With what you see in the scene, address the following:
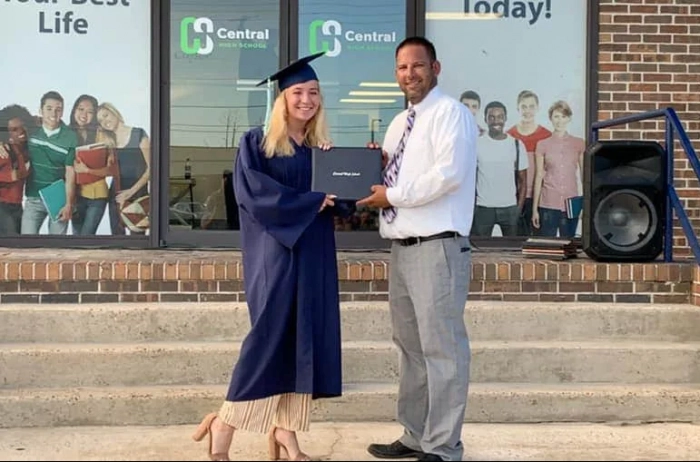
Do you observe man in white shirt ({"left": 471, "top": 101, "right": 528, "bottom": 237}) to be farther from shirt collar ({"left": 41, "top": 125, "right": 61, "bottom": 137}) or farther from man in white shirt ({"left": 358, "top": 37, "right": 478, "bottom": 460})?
shirt collar ({"left": 41, "top": 125, "right": 61, "bottom": 137})

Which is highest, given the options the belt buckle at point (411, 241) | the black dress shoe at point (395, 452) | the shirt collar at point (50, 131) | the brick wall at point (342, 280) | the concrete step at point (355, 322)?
the shirt collar at point (50, 131)

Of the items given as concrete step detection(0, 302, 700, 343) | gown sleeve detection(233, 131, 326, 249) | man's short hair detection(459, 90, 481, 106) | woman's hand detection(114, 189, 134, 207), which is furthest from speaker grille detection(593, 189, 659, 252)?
woman's hand detection(114, 189, 134, 207)

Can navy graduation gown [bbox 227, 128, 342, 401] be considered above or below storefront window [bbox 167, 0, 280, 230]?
below

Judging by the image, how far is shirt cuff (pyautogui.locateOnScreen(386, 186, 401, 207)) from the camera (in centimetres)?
373

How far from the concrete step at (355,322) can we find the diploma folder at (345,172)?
1.57 metres

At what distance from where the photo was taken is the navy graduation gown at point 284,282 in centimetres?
372

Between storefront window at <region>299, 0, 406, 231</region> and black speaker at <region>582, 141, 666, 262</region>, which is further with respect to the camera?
storefront window at <region>299, 0, 406, 231</region>

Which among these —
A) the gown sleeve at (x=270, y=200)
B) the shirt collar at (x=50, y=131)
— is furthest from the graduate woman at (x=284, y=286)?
the shirt collar at (x=50, y=131)

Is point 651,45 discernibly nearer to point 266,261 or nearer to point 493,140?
point 493,140

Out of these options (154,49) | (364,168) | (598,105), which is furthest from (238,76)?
(364,168)

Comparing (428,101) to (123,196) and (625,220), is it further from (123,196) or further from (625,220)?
(123,196)

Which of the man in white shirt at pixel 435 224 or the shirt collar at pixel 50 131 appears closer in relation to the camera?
the man in white shirt at pixel 435 224

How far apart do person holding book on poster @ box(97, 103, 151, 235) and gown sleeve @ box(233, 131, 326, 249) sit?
3.44 m

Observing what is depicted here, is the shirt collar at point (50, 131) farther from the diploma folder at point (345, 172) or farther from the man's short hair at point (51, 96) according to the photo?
the diploma folder at point (345, 172)
